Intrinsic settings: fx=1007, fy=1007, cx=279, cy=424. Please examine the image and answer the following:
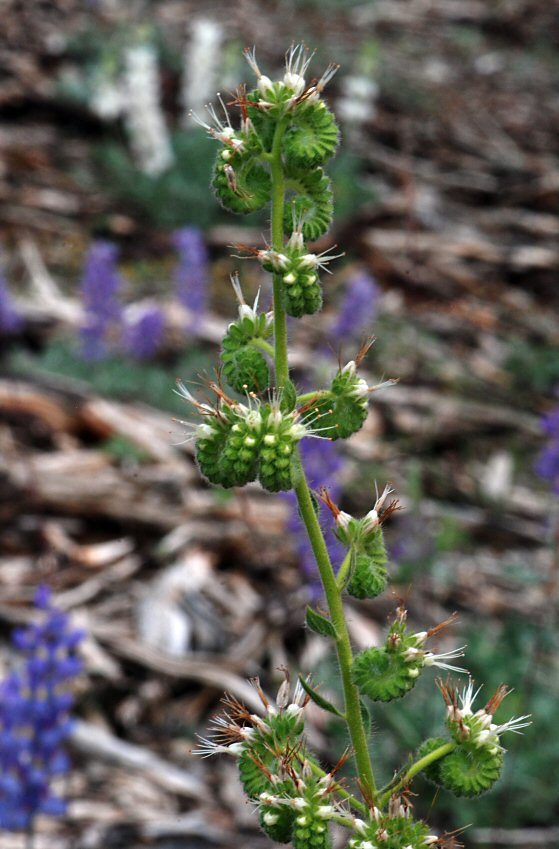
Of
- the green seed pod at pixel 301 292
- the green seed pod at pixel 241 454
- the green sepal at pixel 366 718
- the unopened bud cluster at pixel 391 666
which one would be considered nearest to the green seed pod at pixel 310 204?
the green seed pod at pixel 301 292

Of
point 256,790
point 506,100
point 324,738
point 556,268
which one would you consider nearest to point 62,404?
point 324,738

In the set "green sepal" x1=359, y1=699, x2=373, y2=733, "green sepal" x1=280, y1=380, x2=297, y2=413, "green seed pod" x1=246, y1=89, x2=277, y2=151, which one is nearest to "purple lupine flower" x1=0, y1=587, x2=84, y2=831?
"green sepal" x1=359, y1=699, x2=373, y2=733

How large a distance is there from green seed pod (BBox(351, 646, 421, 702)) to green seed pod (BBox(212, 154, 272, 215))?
717 mm

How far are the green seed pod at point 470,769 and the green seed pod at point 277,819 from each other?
0.25 metres

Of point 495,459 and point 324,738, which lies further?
point 495,459

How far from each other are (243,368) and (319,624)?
41 cm

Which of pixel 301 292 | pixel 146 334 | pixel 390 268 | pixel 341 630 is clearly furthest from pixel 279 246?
pixel 390 268

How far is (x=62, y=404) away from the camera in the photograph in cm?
536

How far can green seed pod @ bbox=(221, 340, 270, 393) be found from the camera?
5.22 ft

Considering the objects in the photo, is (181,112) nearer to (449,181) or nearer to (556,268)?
(449,181)

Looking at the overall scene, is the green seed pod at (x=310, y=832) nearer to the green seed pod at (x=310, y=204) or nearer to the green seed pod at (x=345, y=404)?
the green seed pod at (x=345, y=404)

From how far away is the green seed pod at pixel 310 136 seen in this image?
5.00 feet

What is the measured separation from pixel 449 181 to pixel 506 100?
256cm

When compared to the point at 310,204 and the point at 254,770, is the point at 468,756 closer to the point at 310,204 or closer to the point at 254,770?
the point at 254,770
